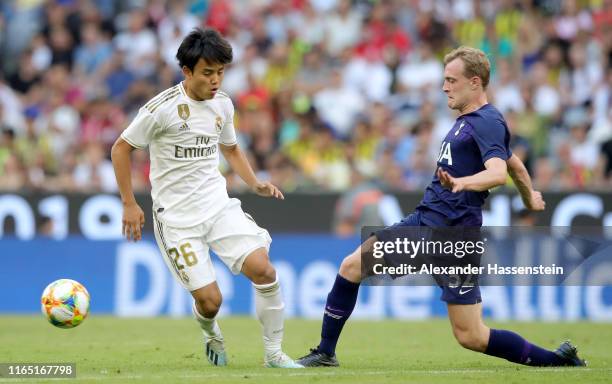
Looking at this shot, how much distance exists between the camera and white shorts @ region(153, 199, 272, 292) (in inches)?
355

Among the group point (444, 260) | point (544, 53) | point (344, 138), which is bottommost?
point (444, 260)

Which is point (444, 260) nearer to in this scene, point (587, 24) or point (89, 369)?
point (89, 369)

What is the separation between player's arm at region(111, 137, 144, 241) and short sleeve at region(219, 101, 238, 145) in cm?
85

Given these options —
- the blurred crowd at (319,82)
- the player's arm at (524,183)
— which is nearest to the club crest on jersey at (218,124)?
the player's arm at (524,183)

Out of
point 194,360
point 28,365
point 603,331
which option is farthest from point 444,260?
point 603,331

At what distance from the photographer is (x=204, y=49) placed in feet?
29.1

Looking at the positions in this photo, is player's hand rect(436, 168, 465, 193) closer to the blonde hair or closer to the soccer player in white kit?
the blonde hair

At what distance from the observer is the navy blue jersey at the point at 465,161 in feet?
28.0

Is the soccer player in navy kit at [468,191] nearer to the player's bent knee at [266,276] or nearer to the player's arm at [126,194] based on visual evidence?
the player's bent knee at [266,276]

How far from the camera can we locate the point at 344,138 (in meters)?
19.1

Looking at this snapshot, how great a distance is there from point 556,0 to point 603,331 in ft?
29.7

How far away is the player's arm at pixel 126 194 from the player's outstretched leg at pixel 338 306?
156 cm

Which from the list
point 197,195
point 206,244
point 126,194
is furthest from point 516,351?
point 126,194

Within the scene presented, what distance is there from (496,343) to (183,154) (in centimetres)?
277
